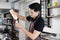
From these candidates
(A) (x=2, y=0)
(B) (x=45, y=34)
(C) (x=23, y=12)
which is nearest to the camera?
(B) (x=45, y=34)

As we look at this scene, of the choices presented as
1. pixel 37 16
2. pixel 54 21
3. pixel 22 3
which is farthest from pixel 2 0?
pixel 37 16

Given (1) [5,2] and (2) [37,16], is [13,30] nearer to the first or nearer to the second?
(1) [5,2]

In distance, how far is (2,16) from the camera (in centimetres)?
653

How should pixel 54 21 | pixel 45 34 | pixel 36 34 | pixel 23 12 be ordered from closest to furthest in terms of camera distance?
pixel 36 34 < pixel 54 21 < pixel 45 34 < pixel 23 12

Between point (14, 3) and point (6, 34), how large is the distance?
1610mm

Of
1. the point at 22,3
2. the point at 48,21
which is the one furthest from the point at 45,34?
the point at 22,3

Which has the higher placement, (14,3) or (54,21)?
(14,3)

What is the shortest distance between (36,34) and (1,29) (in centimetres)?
443

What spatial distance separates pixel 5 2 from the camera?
6562 millimetres

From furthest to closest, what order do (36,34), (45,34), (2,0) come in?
(2,0), (45,34), (36,34)

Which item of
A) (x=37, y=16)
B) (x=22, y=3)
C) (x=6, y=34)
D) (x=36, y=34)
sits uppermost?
(x=22, y=3)

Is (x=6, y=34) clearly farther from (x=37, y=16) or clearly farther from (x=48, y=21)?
(x=37, y=16)

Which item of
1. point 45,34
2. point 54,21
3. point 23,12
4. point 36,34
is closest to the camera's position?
point 36,34

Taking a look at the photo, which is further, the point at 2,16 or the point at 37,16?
the point at 2,16
